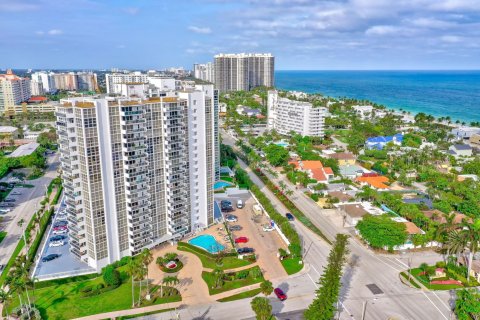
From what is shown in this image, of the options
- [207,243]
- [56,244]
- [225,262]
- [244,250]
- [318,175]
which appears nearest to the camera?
[225,262]

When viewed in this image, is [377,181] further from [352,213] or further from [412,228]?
[412,228]

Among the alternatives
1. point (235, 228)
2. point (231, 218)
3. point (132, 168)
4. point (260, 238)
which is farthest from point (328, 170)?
point (132, 168)

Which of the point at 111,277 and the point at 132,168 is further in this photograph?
the point at 132,168

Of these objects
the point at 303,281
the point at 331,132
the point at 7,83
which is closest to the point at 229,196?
the point at 303,281

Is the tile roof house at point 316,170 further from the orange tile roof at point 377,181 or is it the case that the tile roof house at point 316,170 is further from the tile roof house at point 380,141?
the tile roof house at point 380,141

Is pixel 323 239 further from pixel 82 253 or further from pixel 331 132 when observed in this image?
pixel 331 132

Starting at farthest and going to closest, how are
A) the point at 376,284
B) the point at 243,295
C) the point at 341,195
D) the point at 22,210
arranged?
the point at 341,195 → the point at 22,210 → the point at 376,284 → the point at 243,295

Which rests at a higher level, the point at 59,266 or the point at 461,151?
the point at 461,151
